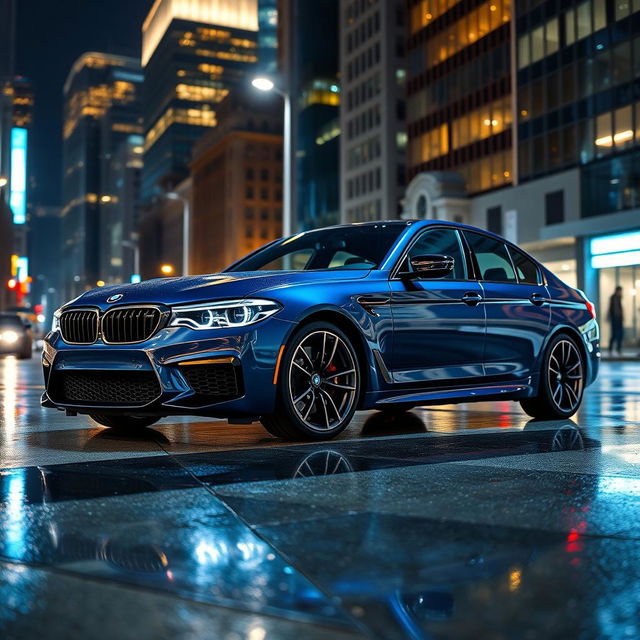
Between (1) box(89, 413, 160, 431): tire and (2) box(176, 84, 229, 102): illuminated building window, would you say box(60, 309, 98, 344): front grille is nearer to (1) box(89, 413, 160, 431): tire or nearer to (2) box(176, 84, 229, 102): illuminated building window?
(1) box(89, 413, 160, 431): tire

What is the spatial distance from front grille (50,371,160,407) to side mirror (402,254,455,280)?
2106 millimetres

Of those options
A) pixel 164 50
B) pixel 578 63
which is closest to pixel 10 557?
pixel 578 63

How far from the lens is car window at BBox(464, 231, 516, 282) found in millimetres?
8602

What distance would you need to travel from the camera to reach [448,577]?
3123mm

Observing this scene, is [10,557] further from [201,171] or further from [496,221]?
[201,171]

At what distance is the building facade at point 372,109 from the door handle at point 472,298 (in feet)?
233

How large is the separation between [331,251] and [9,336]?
2799 centimetres

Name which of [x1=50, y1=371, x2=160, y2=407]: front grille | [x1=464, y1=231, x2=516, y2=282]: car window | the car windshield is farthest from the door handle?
[x1=50, y1=371, x2=160, y2=407]: front grille

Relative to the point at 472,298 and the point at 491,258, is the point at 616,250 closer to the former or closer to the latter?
the point at 491,258

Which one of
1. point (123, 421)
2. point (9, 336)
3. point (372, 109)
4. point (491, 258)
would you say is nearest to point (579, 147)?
point (9, 336)

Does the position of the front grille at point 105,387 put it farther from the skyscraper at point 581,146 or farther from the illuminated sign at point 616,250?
the illuminated sign at point 616,250

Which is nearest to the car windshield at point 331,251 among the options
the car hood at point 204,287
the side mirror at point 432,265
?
the side mirror at point 432,265

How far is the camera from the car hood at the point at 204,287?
6688 mm

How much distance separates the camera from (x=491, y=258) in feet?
28.8
